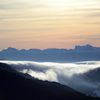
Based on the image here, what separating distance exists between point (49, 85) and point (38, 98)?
683 inches

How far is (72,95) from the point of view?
12600 cm

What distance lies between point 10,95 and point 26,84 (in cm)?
1292

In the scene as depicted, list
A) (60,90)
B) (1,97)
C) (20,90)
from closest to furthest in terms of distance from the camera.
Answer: (1,97) < (20,90) < (60,90)

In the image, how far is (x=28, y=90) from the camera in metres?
122

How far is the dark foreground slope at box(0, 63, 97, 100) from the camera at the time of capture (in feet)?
382

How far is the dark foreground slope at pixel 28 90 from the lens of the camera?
382 feet

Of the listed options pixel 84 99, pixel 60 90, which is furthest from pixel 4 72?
pixel 84 99

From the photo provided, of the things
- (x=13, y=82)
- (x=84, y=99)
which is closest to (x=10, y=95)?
(x=13, y=82)

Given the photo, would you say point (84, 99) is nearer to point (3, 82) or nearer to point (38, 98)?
point (38, 98)

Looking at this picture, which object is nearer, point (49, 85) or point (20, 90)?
point (20, 90)

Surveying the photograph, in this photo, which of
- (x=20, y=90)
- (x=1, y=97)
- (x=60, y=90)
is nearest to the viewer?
(x=1, y=97)

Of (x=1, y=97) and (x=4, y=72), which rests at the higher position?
(x=4, y=72)

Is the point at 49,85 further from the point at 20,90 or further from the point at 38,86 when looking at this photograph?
the point at 20,90

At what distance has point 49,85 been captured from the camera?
133250 mm
